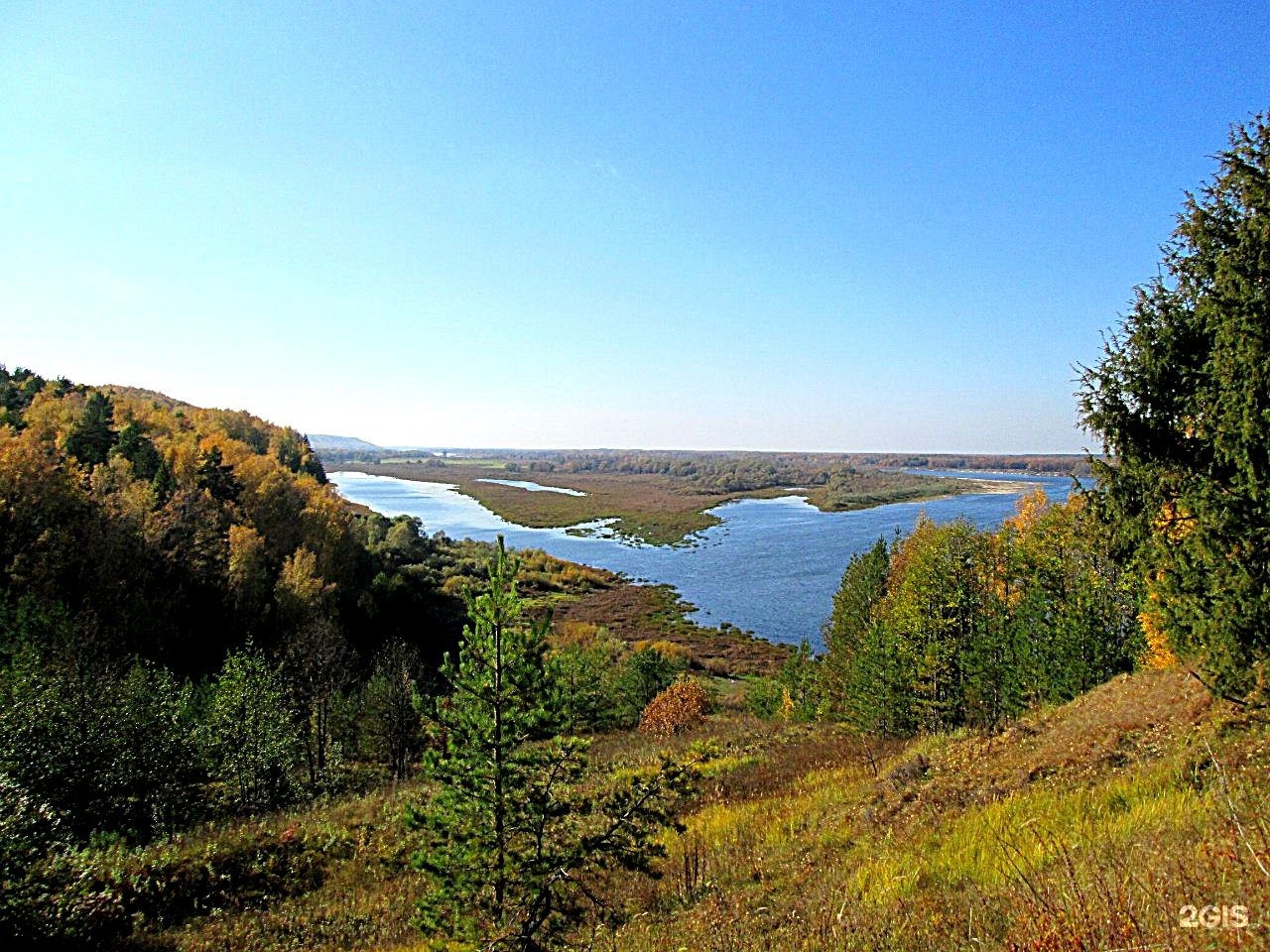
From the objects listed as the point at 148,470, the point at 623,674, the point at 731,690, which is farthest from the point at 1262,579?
the point at 148,470

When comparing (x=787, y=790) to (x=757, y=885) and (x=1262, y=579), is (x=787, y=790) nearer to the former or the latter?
A: (x=757, y=885)

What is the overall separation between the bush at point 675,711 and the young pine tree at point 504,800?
1036 inches

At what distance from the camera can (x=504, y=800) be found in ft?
23.8

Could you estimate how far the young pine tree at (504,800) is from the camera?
662cm

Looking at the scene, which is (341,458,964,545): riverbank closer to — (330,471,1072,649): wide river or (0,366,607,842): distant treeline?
(330,471,1072,649): wide river

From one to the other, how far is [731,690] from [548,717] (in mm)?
44629

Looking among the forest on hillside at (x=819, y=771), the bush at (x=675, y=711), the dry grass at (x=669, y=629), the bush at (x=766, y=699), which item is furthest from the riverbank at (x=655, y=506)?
the forest on hillside at (x=819, y=771)

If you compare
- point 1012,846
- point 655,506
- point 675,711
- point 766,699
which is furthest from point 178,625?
point 655,506

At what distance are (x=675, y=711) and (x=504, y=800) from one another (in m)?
30.4

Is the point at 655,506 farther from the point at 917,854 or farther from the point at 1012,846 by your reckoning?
the point at 1012,846

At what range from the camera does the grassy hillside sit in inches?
148

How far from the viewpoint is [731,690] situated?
163 feet

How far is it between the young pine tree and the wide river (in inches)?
1881

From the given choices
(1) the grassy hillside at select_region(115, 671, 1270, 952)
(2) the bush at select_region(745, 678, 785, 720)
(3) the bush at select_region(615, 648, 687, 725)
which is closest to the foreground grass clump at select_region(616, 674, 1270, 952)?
(1) the grassy hillside at select_region(115, 671, 1270, 952)
